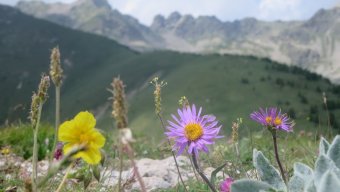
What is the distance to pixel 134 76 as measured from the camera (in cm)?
19962

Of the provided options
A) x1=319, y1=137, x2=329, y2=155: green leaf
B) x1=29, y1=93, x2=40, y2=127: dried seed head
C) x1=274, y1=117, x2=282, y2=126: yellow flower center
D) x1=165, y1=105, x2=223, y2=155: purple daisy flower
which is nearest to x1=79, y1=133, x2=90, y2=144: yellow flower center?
x1=29, y1=93, x2=40, y2=127: dried seed head

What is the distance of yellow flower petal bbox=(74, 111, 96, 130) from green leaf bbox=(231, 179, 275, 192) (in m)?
0.67

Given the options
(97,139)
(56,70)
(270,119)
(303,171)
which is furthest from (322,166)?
(56,70)

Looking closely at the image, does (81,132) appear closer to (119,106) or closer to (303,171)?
(119,106)

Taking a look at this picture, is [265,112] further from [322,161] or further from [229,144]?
[229,144]

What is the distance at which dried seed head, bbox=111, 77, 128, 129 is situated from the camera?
4.90ft

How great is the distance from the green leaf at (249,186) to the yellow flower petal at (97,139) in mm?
630

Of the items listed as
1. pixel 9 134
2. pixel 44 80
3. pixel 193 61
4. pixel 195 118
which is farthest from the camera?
pixel 193 61

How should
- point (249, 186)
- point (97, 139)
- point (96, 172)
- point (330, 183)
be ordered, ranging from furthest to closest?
point (96, 172) → point (249, 186) → point (97, 139) → point (330, 183)

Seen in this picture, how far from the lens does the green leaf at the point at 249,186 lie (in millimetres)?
2176

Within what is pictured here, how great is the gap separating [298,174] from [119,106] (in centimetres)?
123

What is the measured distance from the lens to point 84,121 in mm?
2020

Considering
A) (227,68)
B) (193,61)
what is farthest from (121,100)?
(193,61)

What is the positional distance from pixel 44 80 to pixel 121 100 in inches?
23.1
